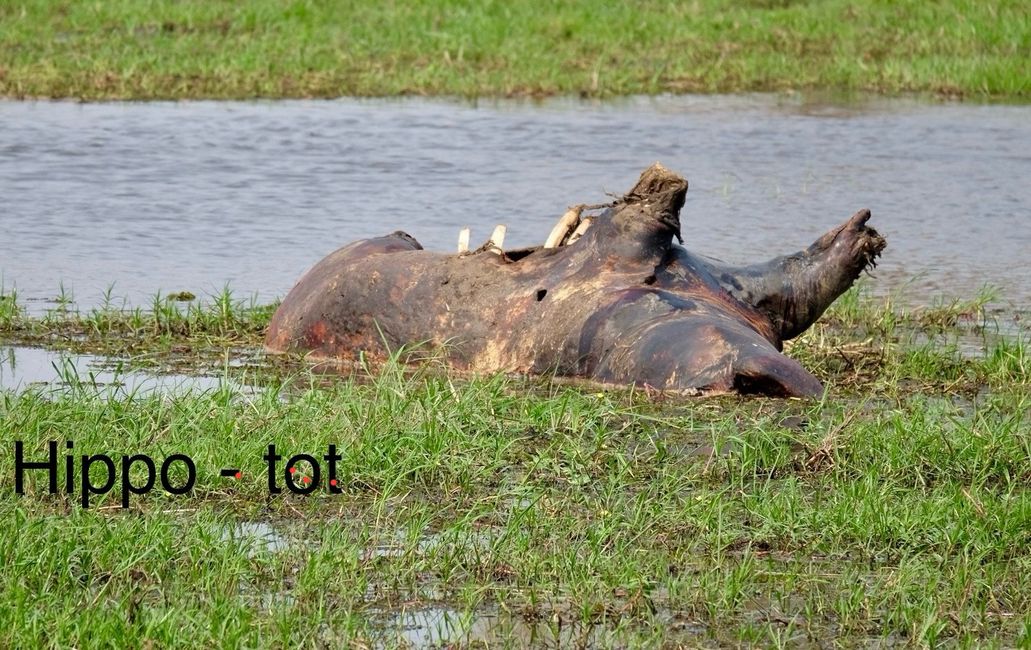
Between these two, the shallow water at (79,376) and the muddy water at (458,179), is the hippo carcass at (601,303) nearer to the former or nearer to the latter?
the shallow water at (79,376)

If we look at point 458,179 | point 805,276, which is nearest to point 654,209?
point 805,276

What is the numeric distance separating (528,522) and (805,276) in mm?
2610

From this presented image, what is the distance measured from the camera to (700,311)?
6520 millimetres

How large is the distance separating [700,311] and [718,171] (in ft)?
18.4

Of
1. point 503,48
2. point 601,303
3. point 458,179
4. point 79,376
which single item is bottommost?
point 79,376

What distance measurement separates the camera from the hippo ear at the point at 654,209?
22.0 ft

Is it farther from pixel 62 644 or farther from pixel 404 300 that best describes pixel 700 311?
pixel 62 644

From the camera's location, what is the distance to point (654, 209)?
22.0 ft

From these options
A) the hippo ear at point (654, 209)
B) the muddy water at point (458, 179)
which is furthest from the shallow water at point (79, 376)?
the hippo ear at point (654, 209)

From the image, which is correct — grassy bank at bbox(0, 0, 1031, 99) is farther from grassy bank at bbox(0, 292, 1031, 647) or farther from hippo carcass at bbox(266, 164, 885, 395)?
grassy bank at bbox(0, 292, 1031, 647)

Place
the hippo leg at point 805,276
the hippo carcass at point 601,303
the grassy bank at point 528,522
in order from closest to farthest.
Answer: the grassy bank at point 528,522 → the hippo carcass at point 601,303 → the hippo leg at point 805,276

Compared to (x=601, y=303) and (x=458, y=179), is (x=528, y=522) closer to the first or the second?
(x=601, y=303)

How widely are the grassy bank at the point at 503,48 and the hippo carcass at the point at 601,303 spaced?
7.05 meters

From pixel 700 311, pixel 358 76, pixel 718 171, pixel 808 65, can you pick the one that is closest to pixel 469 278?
pixel 700 311
